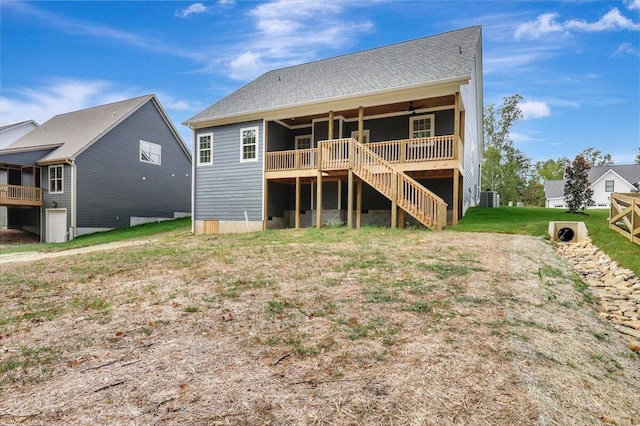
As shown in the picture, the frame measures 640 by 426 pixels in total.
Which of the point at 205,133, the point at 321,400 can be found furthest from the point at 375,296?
the point at 205,133

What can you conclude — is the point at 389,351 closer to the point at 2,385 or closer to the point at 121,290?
the point at 2,385

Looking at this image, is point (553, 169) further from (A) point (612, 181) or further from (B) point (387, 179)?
(B) point (387, 179)

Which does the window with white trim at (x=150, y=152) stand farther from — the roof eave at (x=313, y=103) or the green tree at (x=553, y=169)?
the green tree at (x=553, y=169)

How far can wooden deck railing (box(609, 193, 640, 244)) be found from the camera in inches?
314

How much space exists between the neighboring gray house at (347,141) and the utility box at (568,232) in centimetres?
306

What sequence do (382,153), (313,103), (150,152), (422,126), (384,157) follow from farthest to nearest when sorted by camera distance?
(150,152)
(422,126)
(313,103)
(382,153)
(384,157)

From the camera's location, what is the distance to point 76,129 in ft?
73.7

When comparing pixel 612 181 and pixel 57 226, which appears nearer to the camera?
pixel 57 226

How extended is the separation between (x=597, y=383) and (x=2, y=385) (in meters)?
5.03

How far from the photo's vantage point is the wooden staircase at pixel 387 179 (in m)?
11.5

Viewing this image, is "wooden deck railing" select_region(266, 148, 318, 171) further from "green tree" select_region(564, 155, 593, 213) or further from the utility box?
"green tree" select_region(564, 155, 593, 213)

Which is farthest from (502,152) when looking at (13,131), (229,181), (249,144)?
(13,131)

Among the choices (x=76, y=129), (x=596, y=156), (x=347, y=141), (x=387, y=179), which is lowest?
(x=387, y=179)

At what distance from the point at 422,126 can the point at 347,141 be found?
3.46 metres
